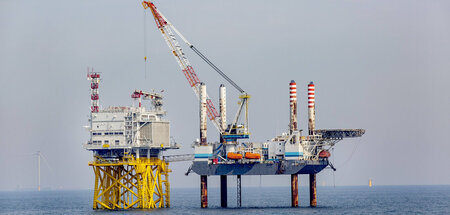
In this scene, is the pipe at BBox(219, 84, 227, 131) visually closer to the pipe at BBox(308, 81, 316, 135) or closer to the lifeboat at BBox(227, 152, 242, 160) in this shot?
the lifeboat at BBox(227, 152, 242, 160)

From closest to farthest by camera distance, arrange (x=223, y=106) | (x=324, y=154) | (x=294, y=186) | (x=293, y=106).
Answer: (x=324, y=154) < (x=293, y=106) < (x=294, y=186) < (x=223, y=106)

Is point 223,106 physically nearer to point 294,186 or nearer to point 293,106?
point 293,106

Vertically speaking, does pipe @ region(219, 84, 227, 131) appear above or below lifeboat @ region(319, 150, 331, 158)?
above

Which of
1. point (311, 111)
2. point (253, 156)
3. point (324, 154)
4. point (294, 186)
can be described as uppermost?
point (311, 111)

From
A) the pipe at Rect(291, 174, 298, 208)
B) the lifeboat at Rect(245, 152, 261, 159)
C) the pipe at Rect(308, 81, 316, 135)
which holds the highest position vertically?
the pipe at Rect(308, 81, 316, 135)

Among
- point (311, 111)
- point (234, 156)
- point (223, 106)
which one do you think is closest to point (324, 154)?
point (311, 111)

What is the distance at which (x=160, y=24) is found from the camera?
9900 cm

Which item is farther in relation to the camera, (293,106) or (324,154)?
(293,106)

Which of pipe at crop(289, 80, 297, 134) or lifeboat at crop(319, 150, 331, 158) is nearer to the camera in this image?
lifeboat at crop(319, 150, 331, 158)

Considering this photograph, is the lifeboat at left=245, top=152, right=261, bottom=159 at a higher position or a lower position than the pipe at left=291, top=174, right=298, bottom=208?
higher

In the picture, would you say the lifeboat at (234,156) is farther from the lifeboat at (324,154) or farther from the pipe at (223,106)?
the lifeboat at (324,154)

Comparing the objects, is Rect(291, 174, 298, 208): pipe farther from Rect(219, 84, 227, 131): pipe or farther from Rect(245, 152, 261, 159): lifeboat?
Rect(219, 84, 227, 131): pipe

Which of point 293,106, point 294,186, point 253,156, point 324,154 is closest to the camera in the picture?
point 253,156

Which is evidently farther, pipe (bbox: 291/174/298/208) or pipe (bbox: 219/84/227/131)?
pipe (bbox: 219/84/227/131)
